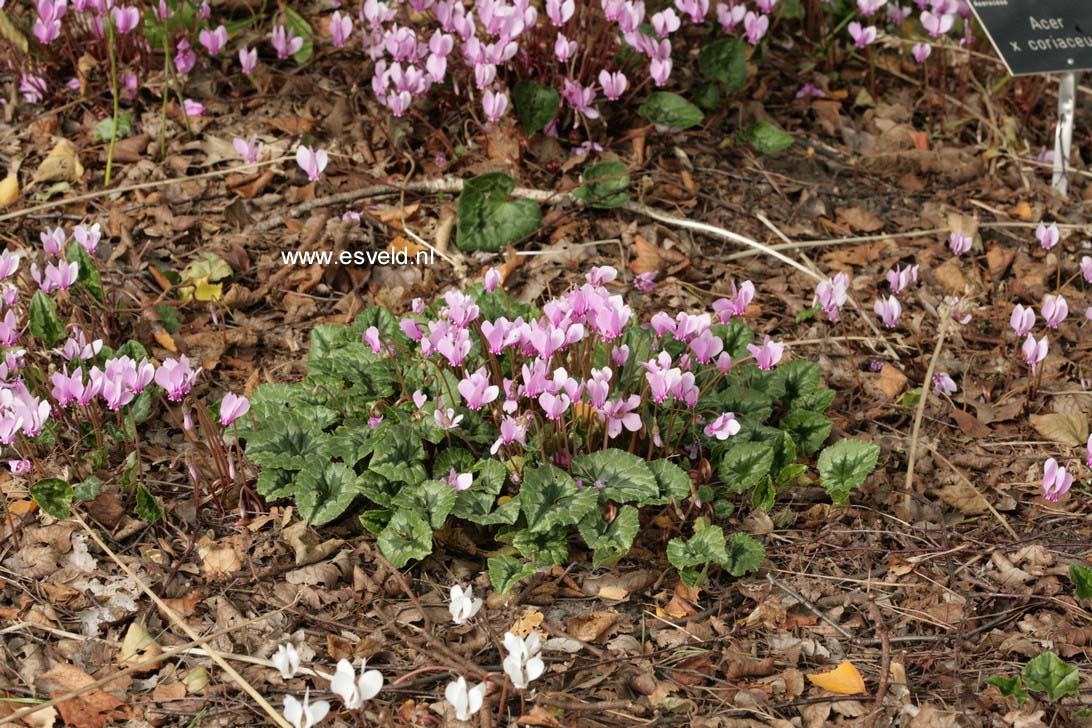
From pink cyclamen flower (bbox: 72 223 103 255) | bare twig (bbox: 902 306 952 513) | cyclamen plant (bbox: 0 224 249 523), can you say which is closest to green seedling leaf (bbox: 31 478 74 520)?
cyclamen plant (bbox: 0 224 249 523)

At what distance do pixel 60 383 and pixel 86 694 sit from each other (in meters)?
0.71

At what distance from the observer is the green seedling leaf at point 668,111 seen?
404 centimetres

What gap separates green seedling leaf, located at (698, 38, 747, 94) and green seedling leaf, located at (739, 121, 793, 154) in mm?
157

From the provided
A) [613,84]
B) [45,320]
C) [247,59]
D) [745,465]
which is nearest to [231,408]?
[45,320]

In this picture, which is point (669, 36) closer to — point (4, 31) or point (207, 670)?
point (4, 31)

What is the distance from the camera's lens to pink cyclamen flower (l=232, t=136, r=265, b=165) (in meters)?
3.60

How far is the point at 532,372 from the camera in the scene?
2.60 m

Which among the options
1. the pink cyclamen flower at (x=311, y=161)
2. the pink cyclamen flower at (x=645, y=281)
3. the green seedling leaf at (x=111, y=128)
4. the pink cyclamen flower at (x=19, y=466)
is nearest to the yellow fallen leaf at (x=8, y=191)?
the green seedling leaf at (x=111, y=128)

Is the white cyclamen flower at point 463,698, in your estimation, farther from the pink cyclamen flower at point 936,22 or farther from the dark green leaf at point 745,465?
the pink cyclamen flower at point 936,22

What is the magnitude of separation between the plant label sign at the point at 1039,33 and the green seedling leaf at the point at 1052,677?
85.0 inches

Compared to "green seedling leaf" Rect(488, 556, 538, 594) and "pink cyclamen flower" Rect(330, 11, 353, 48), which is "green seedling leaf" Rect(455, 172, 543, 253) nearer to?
"pink cyclamen flower" Rect(330, 11, 353, 48)

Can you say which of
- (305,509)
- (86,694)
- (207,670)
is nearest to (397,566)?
(305,509)

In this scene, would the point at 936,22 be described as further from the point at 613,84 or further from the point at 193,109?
the point at 193,109

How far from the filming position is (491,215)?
12.6ft
